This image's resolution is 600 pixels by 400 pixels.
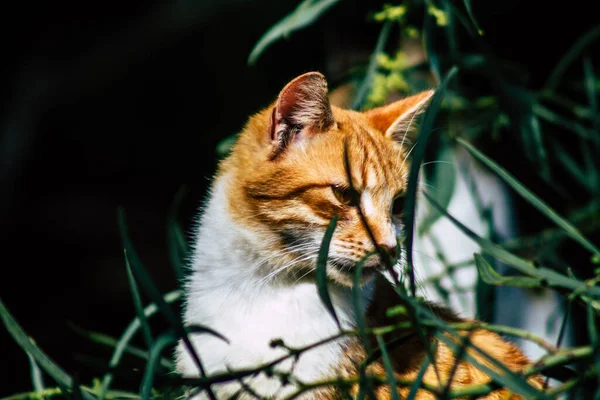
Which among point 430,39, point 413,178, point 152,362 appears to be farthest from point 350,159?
point 152,362

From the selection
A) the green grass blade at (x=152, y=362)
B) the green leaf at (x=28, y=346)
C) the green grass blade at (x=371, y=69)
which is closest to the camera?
the green grass blade at (x=152, y=362)

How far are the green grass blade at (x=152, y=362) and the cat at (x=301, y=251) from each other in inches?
10.4

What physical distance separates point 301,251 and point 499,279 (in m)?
0.40

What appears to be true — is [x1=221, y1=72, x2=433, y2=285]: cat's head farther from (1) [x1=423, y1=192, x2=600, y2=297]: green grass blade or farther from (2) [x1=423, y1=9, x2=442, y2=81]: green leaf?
(1) [x1=423, y1=192, x2=600, y2=297]: green grass blade

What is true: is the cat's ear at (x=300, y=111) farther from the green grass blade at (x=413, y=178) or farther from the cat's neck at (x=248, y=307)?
the green grass blade at (x=413, y=178)

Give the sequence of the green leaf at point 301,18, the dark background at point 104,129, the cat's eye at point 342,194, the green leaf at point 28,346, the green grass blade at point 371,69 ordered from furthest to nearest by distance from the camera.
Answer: the dark background at point 104,129 < the green grass blade at point 371,69 < the green leaf at point 301,18 < the cat's eye at point 342,194 < the green leaf at point 28,346

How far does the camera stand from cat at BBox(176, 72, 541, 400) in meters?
1.01

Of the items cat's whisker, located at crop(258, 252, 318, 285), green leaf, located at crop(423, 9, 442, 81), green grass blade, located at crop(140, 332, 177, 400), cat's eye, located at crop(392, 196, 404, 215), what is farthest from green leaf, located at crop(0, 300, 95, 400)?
green leaf, located at crop(423, 9, 442, 81)

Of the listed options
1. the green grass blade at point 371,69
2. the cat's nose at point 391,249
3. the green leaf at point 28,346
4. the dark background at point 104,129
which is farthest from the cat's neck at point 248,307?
the dark background at point 104,129

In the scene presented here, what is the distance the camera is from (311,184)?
1.12 metres

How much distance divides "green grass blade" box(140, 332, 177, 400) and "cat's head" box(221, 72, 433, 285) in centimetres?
35

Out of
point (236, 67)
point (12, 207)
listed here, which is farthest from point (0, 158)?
point (236, 67)

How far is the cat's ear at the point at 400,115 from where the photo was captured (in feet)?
4.01

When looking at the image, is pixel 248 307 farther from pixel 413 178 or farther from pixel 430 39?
pixel 430 39
